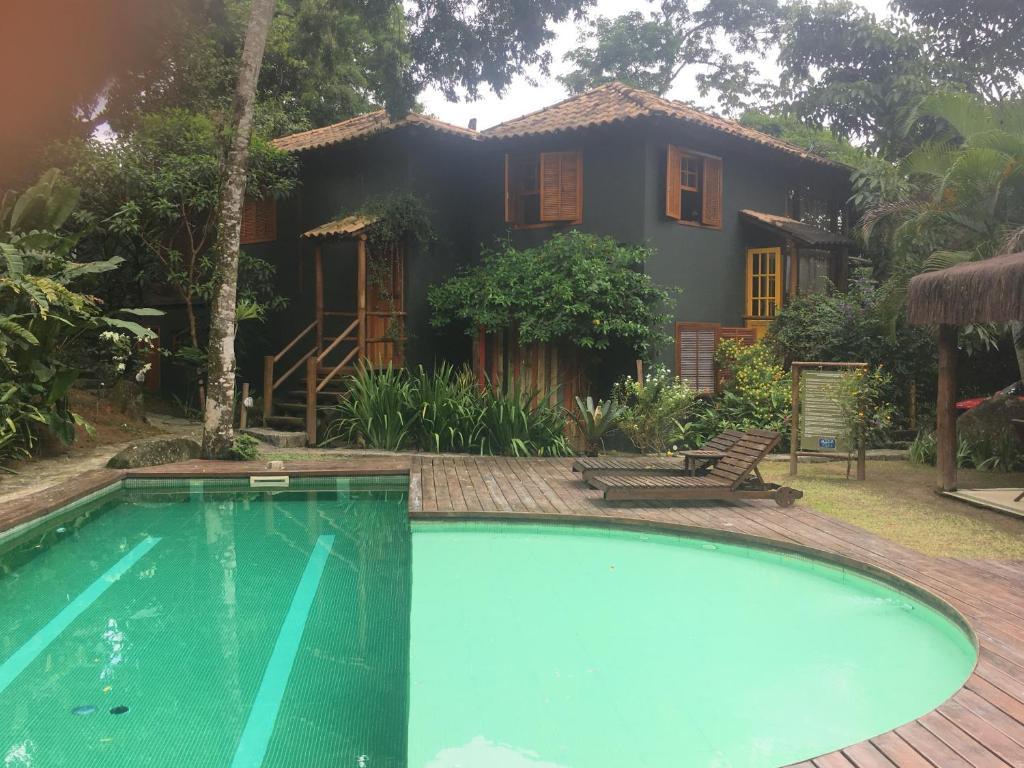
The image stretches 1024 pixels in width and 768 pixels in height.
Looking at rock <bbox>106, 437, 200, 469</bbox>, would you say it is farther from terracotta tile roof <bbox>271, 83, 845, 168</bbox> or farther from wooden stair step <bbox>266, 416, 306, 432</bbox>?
terracotta tile roof <bbox>271, 83, 845, 168</bbox>

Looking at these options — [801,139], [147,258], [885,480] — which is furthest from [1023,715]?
[801,139]

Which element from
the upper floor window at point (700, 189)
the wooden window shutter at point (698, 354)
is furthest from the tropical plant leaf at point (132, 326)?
the upper floor window at point (700, 189)

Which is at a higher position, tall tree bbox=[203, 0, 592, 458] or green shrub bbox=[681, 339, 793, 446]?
tall tree bbox=[203, 0, 592, 458]

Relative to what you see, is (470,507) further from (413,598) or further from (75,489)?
(75,489)

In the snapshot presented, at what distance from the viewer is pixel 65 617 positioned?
5.32 metres

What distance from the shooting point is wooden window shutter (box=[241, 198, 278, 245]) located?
16.6m

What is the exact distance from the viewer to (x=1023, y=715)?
10.6 ft

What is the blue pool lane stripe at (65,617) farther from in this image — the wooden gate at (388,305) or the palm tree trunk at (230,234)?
the wooden gate at (388,305)

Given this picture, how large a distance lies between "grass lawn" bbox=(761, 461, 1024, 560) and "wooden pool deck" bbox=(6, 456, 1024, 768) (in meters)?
0.38

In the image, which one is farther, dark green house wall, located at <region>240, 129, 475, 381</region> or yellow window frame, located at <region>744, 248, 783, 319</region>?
yellow window frame, located at <region>744, 248, 783, 319</region>

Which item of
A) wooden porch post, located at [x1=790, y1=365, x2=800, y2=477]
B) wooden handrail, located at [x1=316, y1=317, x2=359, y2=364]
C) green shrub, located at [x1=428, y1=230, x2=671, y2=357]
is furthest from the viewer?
wooden handrail, located at [x1=316, y1=317, x2=359, y2=364]

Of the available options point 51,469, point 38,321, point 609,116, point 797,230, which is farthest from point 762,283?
point 51,469

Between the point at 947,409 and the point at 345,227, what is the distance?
30.4ft

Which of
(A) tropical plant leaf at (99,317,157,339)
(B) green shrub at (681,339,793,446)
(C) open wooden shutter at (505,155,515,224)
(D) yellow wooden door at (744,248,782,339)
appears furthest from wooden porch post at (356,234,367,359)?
(D) yellow wooden door at (744,248,782,339)
